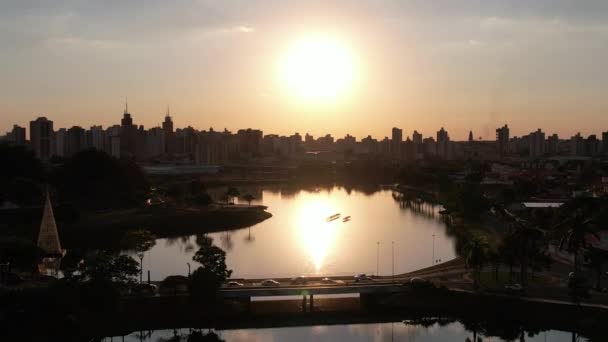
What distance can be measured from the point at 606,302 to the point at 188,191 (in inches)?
932

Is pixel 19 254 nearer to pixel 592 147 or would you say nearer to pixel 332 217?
pixel 332 217

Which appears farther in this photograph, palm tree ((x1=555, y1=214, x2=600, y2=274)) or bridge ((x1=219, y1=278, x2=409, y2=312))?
palm tree ((x1=555, y1=214, x2=600, y2=274))

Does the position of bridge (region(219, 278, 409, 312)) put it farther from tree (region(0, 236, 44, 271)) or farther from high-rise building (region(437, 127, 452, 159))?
high-rise building (region(437, 127, 452, 159))

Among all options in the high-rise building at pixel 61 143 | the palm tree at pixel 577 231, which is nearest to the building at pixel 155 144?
the high-rise building at pixel 61 143

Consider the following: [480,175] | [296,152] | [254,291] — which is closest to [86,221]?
[254,291]

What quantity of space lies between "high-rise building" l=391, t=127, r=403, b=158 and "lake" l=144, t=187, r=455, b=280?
5877cm

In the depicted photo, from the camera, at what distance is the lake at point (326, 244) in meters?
14.5

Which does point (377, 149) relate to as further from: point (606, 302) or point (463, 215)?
point (606, 302)

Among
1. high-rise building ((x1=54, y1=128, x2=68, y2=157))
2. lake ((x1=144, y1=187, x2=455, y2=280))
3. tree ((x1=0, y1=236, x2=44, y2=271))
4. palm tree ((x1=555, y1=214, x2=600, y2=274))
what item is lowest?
lake ((x1=144, y1=187, x2=455, y2=280))

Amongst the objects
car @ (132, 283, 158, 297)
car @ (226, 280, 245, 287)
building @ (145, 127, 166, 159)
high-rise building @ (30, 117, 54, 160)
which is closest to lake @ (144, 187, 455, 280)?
car @ (226, 280, 245, 287)

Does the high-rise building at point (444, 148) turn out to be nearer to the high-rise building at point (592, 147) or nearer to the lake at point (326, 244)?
the high-rise building at point (592, 147)

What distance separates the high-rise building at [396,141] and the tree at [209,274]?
76.8m

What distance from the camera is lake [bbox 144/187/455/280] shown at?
14547 millimetres

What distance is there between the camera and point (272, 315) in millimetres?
10836
